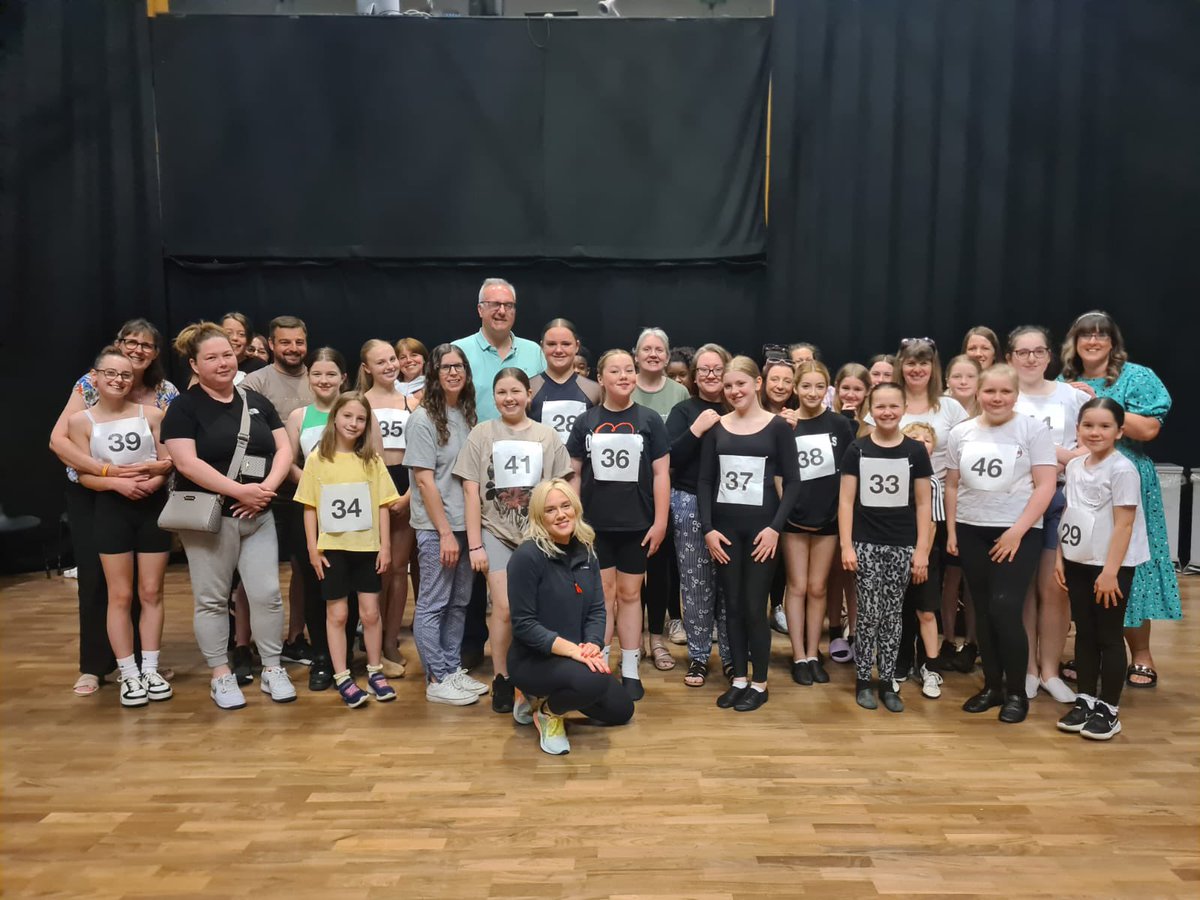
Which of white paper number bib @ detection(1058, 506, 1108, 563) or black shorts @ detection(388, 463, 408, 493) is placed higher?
black shorts @ detection(388, 463, 408, 493)

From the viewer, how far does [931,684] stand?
11.3 feet

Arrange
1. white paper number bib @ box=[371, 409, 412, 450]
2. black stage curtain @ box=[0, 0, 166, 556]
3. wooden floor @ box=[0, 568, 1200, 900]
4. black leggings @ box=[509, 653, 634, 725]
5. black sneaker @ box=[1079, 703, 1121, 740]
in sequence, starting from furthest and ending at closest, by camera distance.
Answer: black stage curtain @ box=[0, 0, 166, 556]
white paper number bib @ box=[371, 409, 412, 450]
black sneaker @ box=[1079, 703, 1121, 740]
black leggings @ box=[509, 653, 634, 725]
wooden floor @ box=[0, 568, 1200, 900]

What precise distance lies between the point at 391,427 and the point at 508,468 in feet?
2.56

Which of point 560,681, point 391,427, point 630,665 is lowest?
point 630,665

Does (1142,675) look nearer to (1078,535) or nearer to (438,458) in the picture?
(1078,535)

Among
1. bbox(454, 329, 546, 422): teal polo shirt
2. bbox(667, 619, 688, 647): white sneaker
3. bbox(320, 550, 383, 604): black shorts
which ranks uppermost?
Answer: bbox(454, 329, 546, 422): teal polo shirt

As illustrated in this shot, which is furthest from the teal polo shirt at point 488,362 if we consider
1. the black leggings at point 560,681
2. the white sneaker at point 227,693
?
the white sneaker at point 227,693

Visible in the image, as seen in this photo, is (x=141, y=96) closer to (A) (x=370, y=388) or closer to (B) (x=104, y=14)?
(B) (x=104, y=14)

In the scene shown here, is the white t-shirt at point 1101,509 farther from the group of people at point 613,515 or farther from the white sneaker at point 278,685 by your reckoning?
the white sneaker at point 278,685

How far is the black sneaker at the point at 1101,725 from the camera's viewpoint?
3023mm

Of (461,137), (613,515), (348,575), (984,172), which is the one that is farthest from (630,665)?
(984,172)

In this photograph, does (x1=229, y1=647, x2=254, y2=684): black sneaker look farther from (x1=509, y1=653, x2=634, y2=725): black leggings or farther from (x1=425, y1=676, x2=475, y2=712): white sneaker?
(x1=509, y1=653, x2=634, y2=725): black leggings

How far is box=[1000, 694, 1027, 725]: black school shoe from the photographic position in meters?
3.18

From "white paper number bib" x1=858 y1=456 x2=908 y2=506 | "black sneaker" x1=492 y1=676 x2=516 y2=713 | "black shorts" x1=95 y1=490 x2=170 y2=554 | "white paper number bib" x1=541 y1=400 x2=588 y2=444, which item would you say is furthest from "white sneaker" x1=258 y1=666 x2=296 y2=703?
"white paper number bib" x1=858 y1=456 x2=908 y2=506
